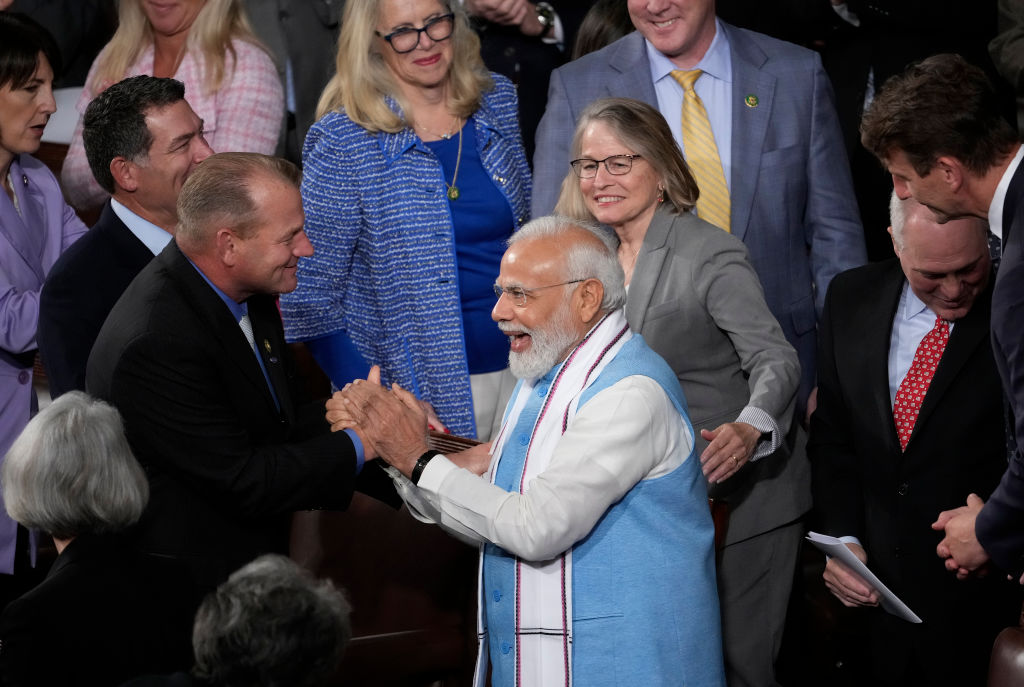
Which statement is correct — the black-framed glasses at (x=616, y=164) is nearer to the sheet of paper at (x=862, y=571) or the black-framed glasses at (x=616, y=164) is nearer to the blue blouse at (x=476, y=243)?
the blue blouse at (x=476, y=243)

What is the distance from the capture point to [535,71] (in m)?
4.85

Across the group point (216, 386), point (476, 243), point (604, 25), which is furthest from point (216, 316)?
point (604, 25)

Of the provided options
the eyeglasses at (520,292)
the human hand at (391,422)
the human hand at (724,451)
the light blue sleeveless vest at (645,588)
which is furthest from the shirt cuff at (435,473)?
the human hand at (724,451)

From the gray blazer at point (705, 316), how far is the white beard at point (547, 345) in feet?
2.18

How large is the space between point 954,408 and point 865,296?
407 millimetres

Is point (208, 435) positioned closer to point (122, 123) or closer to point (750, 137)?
point (122, 123)

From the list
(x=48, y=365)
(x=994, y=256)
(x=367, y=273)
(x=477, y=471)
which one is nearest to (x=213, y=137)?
(x=367, y=273)

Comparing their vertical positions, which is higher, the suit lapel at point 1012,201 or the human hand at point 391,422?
the suit lapel at point 1012,201

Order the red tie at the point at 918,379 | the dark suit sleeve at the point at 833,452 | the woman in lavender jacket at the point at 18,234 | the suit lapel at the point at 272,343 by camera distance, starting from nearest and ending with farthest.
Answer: the suit lapel at the point at 272,343 < the red tie at the point at 918,379 < the dark suit sleeve at the point at 833,452 < the woman in lavender jacket at the point at 18,234

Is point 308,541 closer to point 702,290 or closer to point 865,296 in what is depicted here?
point 702,290

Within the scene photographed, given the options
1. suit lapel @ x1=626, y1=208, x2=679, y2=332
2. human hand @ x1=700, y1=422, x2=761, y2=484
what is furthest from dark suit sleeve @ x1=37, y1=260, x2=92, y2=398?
human hand @ x1=700, y1=422, x2=761, y2=484

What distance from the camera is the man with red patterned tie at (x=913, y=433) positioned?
3.47 metres

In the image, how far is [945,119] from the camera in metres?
3.02

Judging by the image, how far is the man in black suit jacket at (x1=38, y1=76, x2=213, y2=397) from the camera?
3646 millimetres
